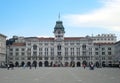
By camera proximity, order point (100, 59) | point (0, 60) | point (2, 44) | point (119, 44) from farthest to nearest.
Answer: point (100, 59)
point (119, 44)
point (2, 44)
point (0, 60)

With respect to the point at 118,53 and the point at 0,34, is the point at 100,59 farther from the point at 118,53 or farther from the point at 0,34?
the point at 0,34


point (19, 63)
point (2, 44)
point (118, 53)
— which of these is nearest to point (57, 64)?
point (19, 63)

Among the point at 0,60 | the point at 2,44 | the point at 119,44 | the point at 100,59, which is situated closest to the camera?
the point at 0,60

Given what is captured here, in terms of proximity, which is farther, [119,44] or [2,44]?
[119,44]

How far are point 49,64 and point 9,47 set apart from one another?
23.0 meters

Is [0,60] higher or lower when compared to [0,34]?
lower

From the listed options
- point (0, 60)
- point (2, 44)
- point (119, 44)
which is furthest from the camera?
point (119, 44)

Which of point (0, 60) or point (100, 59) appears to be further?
point (100, 59)

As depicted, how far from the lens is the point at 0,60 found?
147m

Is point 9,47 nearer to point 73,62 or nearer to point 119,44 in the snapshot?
point 73,62

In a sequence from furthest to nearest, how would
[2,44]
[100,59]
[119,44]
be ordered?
[100,59] → [119,44] → [2,44]

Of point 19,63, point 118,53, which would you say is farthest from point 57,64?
point 118,53

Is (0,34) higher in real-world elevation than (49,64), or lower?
higher

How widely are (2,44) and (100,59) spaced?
6116 centimetres
